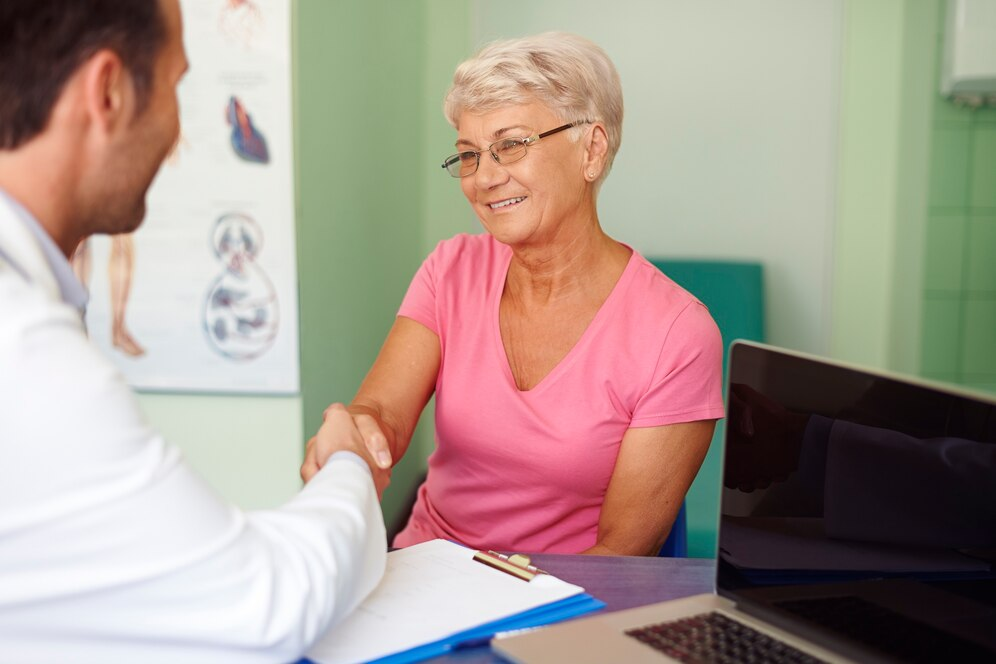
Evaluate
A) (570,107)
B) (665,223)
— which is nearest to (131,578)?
(570,107)

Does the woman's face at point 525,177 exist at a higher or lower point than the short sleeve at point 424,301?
higher

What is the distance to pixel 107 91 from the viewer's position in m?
0.83

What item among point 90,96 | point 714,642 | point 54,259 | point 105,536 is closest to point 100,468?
point 105,536

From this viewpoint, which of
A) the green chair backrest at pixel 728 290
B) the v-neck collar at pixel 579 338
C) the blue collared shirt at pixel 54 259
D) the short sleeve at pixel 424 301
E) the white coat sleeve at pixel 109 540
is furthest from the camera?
the green chair backrest at pixel 728 290

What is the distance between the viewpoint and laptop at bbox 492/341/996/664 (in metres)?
0.78

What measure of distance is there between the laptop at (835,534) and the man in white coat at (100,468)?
241 millimetres

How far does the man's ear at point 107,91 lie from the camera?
32.0 inches

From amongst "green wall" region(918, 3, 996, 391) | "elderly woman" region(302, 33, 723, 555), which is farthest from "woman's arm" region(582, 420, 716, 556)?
"green wall" region(918, 3, 996, 391)

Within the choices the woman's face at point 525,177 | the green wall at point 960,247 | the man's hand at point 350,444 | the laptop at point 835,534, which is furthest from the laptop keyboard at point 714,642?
the green wall at point 960,247

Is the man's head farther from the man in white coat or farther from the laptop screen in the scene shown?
the laptop screen

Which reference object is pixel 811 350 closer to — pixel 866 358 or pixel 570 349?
pixel 866 358

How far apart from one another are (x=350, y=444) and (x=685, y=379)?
59 cm

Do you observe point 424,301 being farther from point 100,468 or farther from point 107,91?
point 100,468

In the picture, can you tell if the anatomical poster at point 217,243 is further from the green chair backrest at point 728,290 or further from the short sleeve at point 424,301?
the green chair backrest at point 728,290
